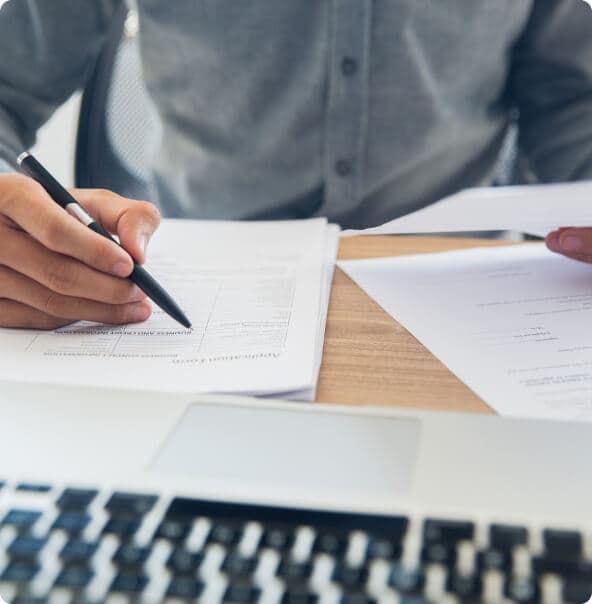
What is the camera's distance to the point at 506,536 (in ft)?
0.87

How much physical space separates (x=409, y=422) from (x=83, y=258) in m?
0.25

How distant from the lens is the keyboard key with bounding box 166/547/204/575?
0.26 metres

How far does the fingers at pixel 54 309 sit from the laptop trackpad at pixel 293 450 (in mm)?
131

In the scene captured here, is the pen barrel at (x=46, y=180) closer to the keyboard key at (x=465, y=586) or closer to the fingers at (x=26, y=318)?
the fingers at (x=26, y=318)

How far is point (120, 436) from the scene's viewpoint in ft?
1.17

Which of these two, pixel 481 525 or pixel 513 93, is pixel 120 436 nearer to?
pixel 481 525

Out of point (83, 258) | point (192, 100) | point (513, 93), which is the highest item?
point (83, 258)

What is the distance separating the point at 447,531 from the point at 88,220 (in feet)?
1.16

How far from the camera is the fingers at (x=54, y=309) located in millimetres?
487

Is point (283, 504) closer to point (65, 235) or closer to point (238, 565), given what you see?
point (238, 565)

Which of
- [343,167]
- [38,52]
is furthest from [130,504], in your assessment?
[38,52]

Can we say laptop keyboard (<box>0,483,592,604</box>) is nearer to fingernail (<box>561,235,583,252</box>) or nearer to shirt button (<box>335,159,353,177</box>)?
fingernail (<box>561,235,583,252</box>)

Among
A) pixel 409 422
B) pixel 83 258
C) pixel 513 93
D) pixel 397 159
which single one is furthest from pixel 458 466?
pixel 513 93

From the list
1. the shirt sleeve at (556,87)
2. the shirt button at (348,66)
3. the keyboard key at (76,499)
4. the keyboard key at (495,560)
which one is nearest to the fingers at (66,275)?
the keyboard key at (76,499)
